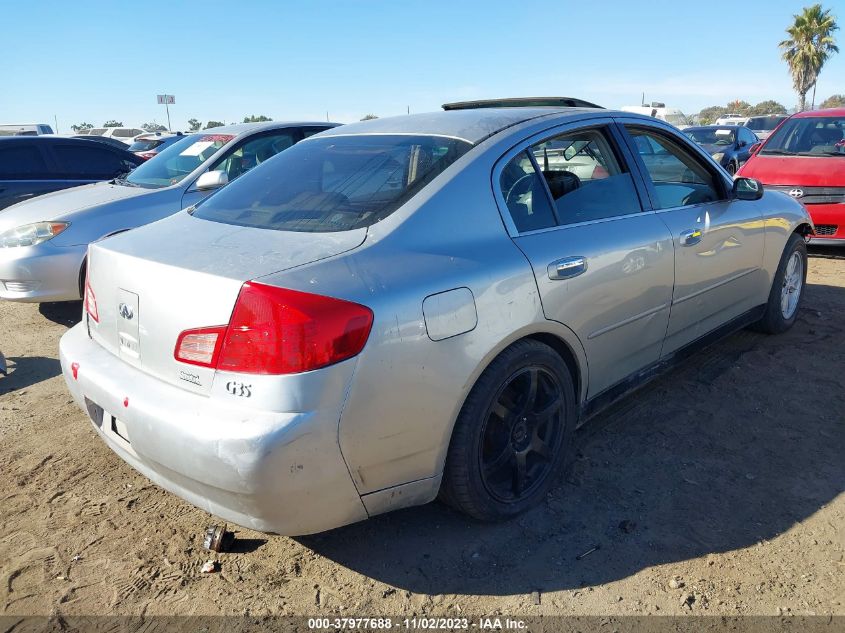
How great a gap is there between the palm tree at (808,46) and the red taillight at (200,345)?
168ft

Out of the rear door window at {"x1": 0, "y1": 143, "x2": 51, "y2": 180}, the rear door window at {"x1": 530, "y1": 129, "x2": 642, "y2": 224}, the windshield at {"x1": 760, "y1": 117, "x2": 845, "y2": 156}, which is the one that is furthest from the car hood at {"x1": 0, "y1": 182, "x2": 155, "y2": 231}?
the windshield at {"x1": 760, "y1": 117, "x2": 845, "y2": 156}

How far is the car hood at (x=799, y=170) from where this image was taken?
7.37m

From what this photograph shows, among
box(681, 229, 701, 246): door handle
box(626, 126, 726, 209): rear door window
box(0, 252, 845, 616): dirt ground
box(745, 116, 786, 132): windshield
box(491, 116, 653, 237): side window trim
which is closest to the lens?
box(0, 252, 845, 616): dirt ground

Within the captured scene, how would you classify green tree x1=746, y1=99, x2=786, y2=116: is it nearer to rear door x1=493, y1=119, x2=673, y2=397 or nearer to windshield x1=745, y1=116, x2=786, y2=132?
windshield x1=745, y1=116, x2=786, y2=132

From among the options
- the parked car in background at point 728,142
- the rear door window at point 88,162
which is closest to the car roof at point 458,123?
the rear door window at point 88,162

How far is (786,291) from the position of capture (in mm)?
4883

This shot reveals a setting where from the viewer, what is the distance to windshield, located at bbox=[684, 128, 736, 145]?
15602 mm

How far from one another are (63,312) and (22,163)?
2.70 m

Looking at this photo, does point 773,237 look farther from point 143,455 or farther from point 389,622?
point 143,455

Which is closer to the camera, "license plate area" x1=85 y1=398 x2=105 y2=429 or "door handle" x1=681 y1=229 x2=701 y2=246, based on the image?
"license plate area" x1=85 y1=398 x2=105 y2=429

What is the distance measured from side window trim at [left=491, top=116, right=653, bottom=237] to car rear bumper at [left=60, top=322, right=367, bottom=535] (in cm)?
111

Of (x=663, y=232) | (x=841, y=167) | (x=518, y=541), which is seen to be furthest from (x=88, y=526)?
(x=841, y=167)

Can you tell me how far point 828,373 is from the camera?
419cm

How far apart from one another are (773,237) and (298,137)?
4.55m
